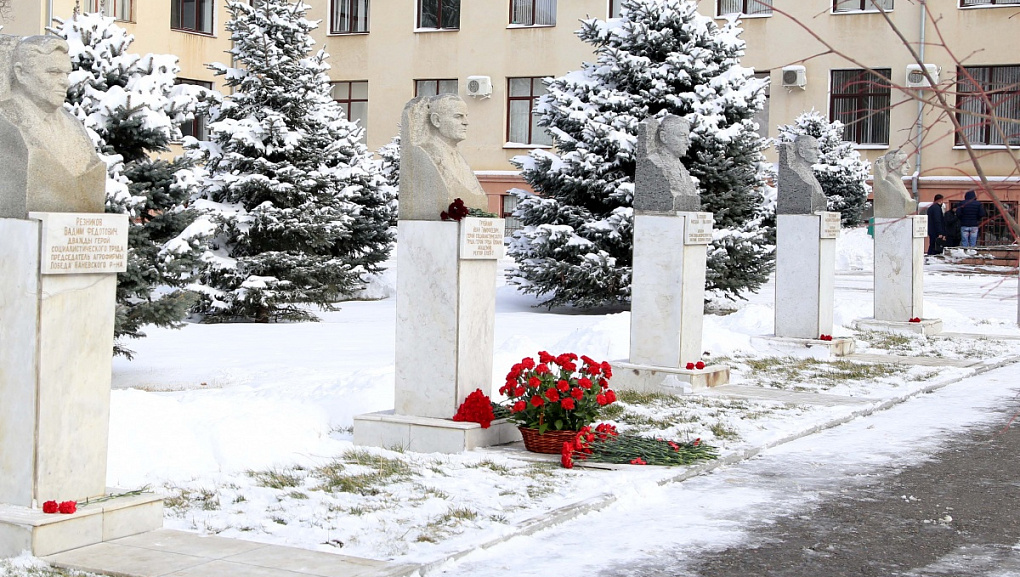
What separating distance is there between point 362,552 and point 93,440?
155cm

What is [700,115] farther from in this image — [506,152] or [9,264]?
[506,152]

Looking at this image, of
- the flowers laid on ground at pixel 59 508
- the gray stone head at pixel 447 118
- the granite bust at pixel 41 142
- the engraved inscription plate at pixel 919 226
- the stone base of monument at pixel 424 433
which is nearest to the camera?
the flowers laid on ground at pixel 59 508

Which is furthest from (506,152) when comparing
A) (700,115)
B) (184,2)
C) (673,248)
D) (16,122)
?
(16,122)

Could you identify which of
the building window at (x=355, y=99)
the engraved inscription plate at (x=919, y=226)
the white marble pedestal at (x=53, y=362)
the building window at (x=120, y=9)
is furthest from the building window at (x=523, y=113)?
the white marble pedestal at (x=53, y=362)

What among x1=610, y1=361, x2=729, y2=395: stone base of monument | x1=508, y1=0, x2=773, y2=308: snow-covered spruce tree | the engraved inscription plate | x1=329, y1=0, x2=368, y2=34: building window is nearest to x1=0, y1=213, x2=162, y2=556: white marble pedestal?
x1=610, y1=361, x2=729, y2=395: stone base of monument

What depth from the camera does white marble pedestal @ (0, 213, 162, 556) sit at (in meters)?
6.09

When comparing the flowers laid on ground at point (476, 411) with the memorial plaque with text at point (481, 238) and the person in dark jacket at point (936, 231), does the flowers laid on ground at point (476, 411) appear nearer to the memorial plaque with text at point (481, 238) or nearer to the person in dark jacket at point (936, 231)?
the memorial plaque with text at point (481, 238)

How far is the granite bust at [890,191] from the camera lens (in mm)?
19109

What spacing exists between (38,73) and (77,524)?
2.41 meters

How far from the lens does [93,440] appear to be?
635 centimetres

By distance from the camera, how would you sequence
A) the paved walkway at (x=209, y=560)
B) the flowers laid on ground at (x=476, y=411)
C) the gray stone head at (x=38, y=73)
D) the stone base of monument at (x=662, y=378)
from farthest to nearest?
the stone base of monument at (x=662, y=378), the flowers laid on ground at (x=476, y=411), the gray stone head at (x=38, y=73), the paved walkway at (x=209, y=560)

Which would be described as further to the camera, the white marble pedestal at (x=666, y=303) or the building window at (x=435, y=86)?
the building window at (x=435, y=86)

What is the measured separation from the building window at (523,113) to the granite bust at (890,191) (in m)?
20.9

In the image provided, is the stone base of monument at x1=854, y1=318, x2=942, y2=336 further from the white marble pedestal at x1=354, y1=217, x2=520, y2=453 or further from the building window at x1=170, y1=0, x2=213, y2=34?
the building window at x1=170, y1=0, x2=213, y2=34
